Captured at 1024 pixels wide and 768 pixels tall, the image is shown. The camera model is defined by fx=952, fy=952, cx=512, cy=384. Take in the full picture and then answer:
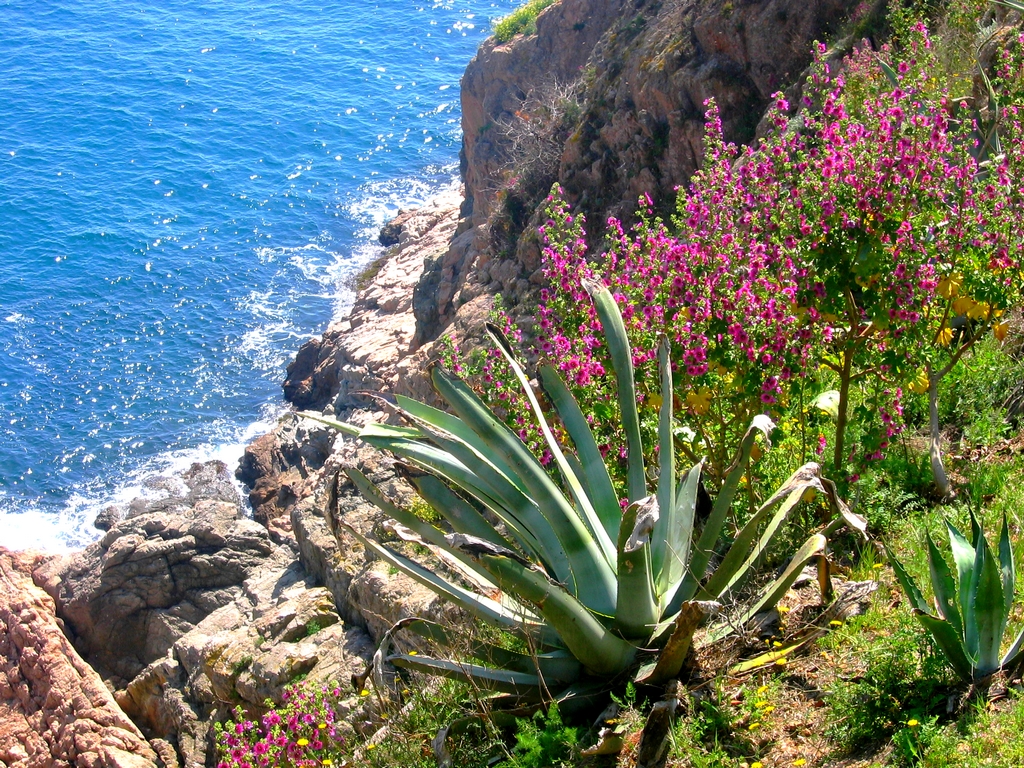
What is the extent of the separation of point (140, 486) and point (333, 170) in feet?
58.5

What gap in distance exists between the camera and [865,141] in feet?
16.3

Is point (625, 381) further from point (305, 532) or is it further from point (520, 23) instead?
point (520, 23)

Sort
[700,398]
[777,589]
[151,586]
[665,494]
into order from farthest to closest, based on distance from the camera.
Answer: [151,586] < [700,398] < [665,494] < [777,589]

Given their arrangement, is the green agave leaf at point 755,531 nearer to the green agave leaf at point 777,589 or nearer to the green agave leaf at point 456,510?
the green agave leaf at point 777,589

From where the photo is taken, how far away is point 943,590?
368 cm

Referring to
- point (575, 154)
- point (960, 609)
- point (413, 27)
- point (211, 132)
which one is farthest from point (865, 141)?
point (413, 27)

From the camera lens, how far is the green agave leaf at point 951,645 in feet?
11.2

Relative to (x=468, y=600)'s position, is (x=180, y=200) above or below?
above

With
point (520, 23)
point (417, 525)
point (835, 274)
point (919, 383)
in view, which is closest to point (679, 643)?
point (417, 525)

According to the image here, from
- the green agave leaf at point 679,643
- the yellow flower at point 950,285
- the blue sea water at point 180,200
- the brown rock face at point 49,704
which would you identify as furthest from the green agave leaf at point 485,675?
the blue sea water at point 180,200

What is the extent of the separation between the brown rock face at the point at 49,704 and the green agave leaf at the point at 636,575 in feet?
29.0

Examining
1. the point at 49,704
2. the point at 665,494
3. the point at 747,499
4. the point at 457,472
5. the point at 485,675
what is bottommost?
the point at 49,704

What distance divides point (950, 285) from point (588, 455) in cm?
203

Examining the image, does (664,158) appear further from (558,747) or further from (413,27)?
(413,27)
